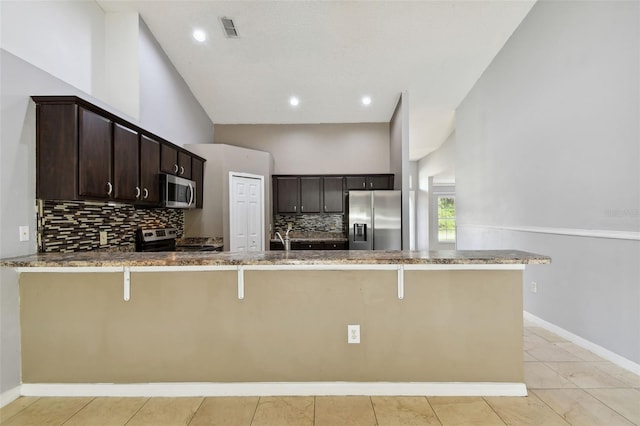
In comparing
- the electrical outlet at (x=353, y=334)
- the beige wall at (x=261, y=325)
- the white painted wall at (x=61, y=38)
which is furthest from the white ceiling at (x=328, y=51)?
the electrical outlet at (x=353, y=334)

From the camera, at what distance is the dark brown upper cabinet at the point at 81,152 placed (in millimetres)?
2135

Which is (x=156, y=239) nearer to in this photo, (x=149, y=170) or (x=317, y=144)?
(x=149, y=170)

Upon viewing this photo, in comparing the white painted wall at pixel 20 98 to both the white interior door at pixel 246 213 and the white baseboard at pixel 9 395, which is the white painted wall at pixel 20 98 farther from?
the white interior door at pixel 246 213

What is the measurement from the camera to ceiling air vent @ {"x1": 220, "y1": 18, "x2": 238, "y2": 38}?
Result: 3.44 m

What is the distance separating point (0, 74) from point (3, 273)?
4.23 feet

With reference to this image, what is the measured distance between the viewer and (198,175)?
4367 millimetres

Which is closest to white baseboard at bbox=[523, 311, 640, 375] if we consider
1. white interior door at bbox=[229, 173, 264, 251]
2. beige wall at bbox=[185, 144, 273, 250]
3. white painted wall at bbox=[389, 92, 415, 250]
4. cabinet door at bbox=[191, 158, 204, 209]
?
white painted wall at bbox=[389, 92, 415, 250]

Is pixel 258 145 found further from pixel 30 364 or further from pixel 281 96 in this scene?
pixel 30 364

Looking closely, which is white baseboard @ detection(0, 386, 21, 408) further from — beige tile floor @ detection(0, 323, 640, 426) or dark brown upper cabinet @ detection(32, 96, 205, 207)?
dark brown upper cabinet @ detection(32, 96, 205, 207)

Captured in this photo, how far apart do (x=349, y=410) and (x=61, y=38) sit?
11.9 ft

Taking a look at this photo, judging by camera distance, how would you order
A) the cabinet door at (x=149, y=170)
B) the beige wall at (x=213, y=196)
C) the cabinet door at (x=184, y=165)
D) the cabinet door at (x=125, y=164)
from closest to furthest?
1. the cabinet door at (x=125, y=164)
2. the cabinet door at (x=149, y=170)
3. the cabinet door at (x=184, y=165)
4. the beige wall at (x=213, y=196)

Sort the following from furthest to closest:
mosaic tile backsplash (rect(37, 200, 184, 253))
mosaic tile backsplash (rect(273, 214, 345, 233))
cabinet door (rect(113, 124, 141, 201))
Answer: mosaic tile backsplash (rect(273, 214, 345, 233)), cabinet door (rect(113, 124, 141, 201)), mosaic tile backsplash (rect(37, 200, 184, 253))

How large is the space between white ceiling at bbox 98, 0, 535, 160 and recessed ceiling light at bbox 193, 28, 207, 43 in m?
0.07

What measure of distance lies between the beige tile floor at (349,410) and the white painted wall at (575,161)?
2.75ft
